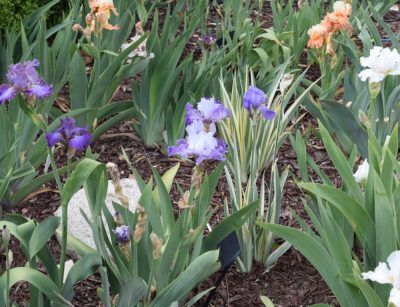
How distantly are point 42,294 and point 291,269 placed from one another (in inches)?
33.3

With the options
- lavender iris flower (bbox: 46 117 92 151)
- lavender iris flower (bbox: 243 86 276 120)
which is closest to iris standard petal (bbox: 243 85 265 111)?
lavender iris flower (bbox: 243 86 276 120)

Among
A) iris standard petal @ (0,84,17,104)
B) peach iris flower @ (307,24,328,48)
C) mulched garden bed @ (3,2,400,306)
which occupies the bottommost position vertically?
mulched garden bed @ (3,2,400,306)

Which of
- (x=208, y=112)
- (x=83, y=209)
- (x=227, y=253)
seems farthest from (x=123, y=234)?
(x=83, y=209)

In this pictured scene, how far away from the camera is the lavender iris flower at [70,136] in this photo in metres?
1.71

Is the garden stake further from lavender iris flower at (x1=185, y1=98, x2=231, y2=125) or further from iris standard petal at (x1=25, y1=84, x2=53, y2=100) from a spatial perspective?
iris standard petal at (x1=25, y1=84, x2=53, y2=100)

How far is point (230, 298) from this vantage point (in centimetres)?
221

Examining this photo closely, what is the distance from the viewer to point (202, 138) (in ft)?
5.75

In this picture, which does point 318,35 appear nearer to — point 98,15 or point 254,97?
point 98,15

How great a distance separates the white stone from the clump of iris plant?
622 millimetres

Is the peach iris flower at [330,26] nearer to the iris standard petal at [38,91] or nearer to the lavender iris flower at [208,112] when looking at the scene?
the lavender iris flower at [208,112]

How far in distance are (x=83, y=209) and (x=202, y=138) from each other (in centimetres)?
95

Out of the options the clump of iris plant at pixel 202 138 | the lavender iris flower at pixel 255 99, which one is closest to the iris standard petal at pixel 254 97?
the lavender iris flower at pixel 255 99

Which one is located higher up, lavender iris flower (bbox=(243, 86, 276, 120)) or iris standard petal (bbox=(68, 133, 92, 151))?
lavender iris flower (bbox=(243, 86, 276, 120))

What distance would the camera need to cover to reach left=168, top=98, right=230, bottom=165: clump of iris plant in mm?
1740
